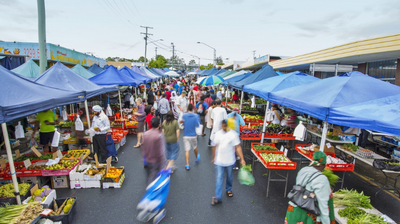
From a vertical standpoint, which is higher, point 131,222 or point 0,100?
point 0,100

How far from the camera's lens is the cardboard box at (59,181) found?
5.28m

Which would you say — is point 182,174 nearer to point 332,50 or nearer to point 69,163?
point 69,163

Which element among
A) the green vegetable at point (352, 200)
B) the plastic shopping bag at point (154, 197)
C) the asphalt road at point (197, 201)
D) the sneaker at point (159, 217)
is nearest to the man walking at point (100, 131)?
the asphalt road at point (197, 201)

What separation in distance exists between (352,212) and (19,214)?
5593 mm

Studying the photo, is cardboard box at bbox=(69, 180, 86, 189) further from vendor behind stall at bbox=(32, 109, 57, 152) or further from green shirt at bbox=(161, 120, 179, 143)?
green shirt at bbox=(161, 120, 179, 143)

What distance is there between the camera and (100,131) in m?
6.23

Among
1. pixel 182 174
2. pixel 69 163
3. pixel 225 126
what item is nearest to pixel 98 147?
pixel 69 163

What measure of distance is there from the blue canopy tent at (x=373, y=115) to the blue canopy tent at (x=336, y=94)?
0.45 feet

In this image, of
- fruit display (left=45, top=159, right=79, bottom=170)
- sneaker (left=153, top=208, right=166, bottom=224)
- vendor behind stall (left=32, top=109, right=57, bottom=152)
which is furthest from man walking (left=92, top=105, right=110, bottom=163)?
sneaker (left=153, top=208, right=166, bottom=224)

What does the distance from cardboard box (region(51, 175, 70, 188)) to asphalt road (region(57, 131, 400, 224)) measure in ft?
0.43

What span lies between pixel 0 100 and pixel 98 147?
3.00 m

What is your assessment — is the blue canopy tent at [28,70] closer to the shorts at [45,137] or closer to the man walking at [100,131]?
the shorts at [45,137]

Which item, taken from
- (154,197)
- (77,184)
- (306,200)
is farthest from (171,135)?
(306,200)

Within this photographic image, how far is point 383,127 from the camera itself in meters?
3.41
